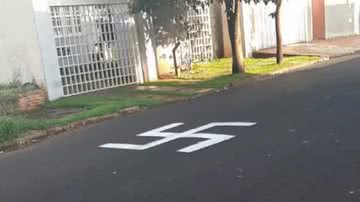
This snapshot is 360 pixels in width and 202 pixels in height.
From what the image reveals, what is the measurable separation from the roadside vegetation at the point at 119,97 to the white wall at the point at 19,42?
1.93 ft

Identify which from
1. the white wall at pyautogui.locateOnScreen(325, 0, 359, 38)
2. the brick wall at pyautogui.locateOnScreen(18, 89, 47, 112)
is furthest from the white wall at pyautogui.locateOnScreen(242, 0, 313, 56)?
the brick wall at pyautogui.locateOnScreen(18, 89, 47, 112)

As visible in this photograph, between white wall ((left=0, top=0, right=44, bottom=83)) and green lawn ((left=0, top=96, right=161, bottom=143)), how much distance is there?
46.7 inches

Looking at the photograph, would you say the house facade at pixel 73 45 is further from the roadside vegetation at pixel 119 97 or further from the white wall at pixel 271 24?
the white wall at pixel 271 24

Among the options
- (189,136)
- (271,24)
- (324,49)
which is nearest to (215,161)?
(189,136)

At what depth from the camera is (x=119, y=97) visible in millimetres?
12664

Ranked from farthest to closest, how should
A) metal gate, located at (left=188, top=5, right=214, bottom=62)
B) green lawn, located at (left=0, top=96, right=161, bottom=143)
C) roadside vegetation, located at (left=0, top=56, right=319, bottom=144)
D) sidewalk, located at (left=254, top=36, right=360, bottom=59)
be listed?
sidewalk, located at (left=254, top=36, right=360, bottom=59)
metal gate, located at (left=188, top=5, right=214, bottom=62)
roadside vegetation, located at (left=0, top=56, right=319, bottom=144)
green lawn, located at (left=0, top=96, right=161, bottom=143)

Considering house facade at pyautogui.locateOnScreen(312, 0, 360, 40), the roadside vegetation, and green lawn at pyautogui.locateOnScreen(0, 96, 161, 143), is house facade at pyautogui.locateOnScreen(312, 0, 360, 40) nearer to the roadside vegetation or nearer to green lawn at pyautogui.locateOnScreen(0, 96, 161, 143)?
the roadside vegetation

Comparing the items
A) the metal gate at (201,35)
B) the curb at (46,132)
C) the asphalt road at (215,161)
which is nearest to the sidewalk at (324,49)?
the metal gate at (201,35)

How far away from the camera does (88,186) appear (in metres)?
5.93

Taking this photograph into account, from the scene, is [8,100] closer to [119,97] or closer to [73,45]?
[119,97]

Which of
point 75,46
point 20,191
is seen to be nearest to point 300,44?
point 75,46

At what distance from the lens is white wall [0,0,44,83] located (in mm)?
12773

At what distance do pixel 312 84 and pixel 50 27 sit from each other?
249 inches

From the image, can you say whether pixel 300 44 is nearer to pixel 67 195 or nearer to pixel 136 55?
pixel 136 55
